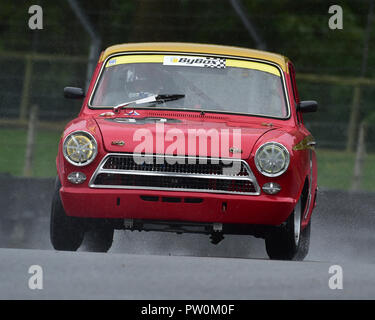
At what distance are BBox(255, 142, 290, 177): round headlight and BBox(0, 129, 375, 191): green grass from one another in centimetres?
799

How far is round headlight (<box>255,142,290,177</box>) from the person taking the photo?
845 centimetres

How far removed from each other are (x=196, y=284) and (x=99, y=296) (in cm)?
75

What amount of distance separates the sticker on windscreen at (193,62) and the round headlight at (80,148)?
4.74ft

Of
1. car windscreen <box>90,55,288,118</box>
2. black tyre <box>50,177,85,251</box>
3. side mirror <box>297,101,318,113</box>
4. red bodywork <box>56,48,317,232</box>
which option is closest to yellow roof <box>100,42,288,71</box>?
car windscreen <box>90,55,288,118</box>

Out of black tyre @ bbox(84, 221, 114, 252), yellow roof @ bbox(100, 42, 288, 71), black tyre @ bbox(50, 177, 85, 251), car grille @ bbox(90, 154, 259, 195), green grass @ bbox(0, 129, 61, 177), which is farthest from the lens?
green grass @ bbox(0, 129, 61, 177)

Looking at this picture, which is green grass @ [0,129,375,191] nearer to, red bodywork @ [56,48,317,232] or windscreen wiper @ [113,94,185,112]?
windscreen wiper @ [113,94,185,112]

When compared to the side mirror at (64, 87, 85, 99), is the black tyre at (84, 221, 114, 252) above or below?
below

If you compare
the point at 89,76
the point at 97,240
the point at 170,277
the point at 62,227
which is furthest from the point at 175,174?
the point at 89,76

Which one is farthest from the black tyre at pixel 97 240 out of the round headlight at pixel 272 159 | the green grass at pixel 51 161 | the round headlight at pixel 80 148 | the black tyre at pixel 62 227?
the green grass at pixel 51 161
